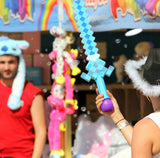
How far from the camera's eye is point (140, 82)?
1775 mm

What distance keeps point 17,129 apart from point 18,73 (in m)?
0.51

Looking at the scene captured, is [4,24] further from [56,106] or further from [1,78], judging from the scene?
[56,106]

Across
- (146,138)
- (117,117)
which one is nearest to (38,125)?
(117,117)

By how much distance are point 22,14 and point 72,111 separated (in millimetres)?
938

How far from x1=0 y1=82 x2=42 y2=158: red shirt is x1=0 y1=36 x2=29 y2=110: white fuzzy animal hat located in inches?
2.0

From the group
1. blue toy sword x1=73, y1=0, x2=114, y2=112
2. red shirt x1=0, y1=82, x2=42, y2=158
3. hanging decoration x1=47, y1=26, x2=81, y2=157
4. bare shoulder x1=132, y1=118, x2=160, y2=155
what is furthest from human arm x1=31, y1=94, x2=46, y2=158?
bare shoulder x1=132, y1=118, x2=160, y2=155

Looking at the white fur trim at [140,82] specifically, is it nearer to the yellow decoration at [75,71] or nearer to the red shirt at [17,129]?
the red shirt at [17,129]

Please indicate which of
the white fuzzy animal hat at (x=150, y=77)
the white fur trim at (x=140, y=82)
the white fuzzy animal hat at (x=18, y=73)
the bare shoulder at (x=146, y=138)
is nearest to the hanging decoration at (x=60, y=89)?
the white fuzzy animal hat at (x=18, y=73)

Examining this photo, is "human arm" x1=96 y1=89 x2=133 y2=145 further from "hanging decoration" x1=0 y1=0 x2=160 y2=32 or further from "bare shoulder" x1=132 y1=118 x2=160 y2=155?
"hanging decoration" x1=0 y1=0 x2=160 y2=32

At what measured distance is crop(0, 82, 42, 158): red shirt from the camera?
3.06 metres

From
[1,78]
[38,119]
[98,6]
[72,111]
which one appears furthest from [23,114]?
[98,6]

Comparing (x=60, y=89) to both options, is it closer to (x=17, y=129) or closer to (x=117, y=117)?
(x=17, y=129)

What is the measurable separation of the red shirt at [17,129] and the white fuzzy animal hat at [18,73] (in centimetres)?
5

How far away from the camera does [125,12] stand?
3.26 metres
